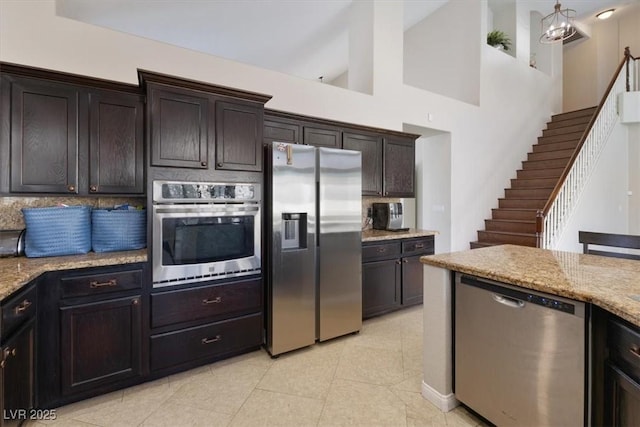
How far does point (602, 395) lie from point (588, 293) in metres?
0.46

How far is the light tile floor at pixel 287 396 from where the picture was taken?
6.15ft

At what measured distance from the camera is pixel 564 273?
1588 mm

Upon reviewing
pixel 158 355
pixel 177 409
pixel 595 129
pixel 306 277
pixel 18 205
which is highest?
pixel 595 129

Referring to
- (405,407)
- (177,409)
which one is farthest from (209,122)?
(405,407)

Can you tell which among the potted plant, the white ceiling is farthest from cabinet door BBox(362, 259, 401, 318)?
the potted plant

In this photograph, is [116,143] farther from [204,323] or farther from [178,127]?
[204,323]

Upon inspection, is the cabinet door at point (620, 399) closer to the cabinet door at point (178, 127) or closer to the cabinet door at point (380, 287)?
the cabinet door at point (380, 287)

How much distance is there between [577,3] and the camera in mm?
6246

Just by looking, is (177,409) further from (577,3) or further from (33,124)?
(577,3)

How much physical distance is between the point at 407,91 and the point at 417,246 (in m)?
2.25

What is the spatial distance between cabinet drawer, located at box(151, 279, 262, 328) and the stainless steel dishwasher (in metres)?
1.60

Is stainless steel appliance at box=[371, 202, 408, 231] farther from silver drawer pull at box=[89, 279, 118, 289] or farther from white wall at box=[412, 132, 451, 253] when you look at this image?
→ silver drawer pull at box=[89, 279, 118, 289]

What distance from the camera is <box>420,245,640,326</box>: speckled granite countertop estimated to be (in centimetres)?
121

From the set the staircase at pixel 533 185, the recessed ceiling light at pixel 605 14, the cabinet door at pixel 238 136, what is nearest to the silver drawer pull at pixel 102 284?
the cabinet door at pixel 238 136
